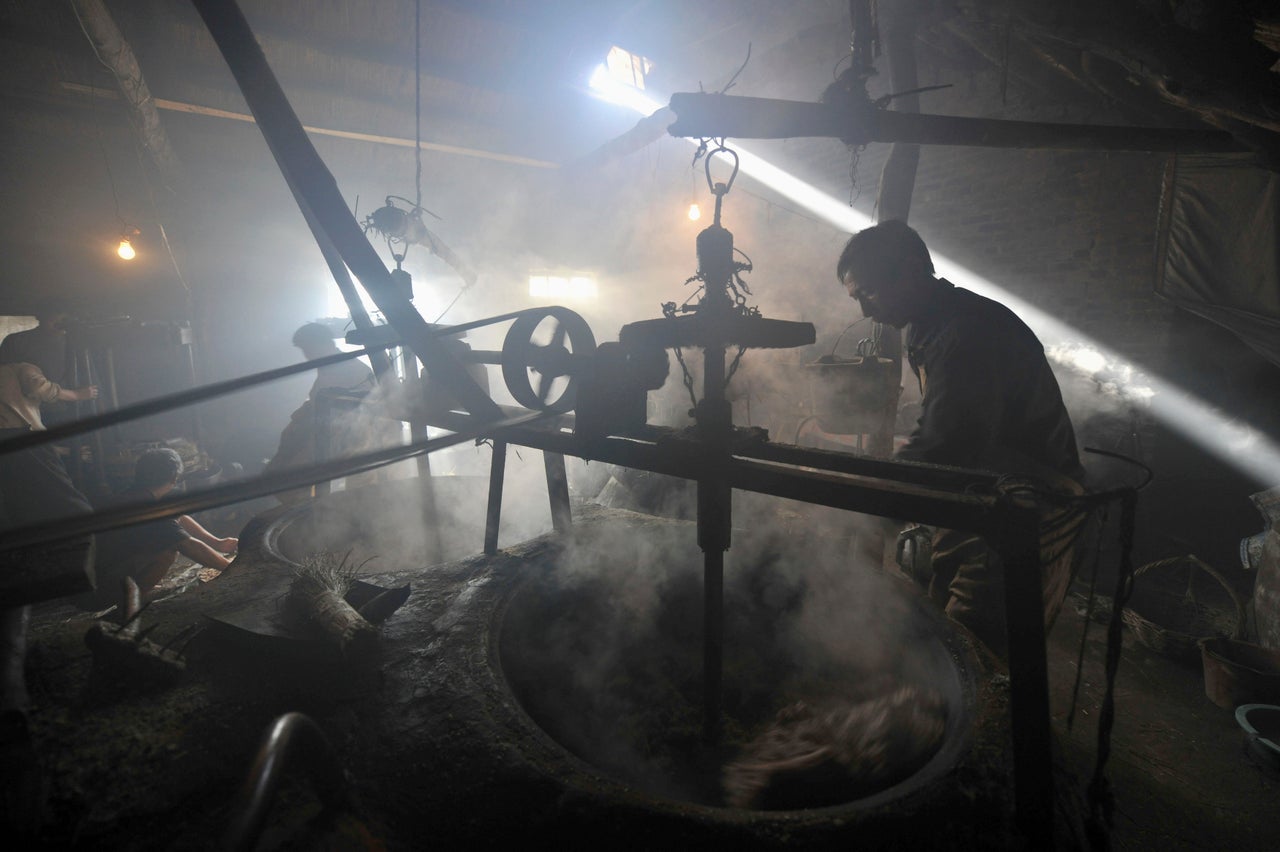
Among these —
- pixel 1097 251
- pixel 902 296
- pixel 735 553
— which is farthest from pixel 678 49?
pixel 735 553

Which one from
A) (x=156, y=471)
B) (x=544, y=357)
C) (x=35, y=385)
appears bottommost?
(x=156, y=471)

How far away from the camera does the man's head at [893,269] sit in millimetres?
3188

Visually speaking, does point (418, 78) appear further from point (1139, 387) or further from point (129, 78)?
point (1139, 387)

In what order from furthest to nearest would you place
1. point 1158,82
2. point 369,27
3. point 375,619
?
point 369,27 < point 1158,82 < point 375,619

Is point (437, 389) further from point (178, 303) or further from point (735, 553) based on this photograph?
point (178, 303)

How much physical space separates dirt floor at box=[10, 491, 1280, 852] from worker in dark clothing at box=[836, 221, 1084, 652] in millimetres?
894

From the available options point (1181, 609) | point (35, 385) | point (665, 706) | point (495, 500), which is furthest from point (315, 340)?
point (1181, 609)

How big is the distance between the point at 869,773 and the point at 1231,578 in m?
6.38

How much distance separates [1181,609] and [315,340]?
35.1ft

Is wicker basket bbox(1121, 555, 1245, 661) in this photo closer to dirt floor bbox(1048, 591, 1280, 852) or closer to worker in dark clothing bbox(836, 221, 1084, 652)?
dirt floor bbox(1048, 591, 1280, 852)

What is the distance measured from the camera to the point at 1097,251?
6.70 m

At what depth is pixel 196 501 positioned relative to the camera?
1.46 m

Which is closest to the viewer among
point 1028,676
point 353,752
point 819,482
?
point 1028,676

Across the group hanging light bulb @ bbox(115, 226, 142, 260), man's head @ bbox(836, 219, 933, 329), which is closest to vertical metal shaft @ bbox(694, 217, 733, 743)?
man's head @ bbox(836, 219, 933, 329)
